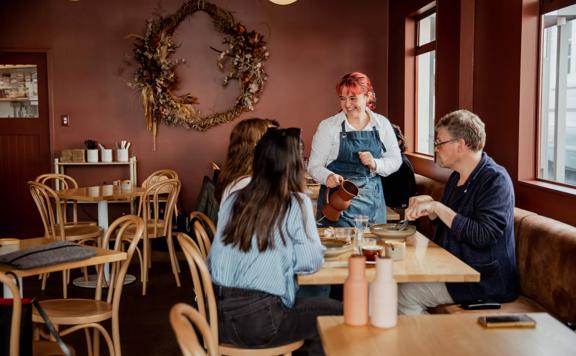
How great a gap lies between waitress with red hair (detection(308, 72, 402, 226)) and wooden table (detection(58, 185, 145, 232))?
2.16m

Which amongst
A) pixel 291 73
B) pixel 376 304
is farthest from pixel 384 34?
pixel 376 304

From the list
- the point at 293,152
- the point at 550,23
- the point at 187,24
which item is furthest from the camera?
the point at 187,24

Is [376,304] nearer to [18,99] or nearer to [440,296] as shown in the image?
[440,296]

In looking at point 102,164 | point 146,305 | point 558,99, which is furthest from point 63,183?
point 558,99

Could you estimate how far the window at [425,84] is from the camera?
6.36 m

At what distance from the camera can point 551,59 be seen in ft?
Result: 13.6

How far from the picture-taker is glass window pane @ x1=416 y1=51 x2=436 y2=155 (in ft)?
21.1

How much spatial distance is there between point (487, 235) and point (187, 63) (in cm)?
499

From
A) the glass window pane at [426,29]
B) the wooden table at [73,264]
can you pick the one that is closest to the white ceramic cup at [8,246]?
the wooden table at [73,264]

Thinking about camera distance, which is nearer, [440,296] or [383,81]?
[440,296]

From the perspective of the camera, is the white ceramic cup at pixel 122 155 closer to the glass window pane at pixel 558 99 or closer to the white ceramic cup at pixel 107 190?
the white ceramic cup at pixel 107 190

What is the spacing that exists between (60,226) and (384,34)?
405 centimetres

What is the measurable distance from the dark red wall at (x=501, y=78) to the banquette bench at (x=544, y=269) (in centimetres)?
44

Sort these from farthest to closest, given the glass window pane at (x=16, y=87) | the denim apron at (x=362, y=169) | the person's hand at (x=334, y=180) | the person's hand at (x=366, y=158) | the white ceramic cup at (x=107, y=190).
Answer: the glass window pane at (x=16, y=87) → the white ceramic cup at (x=107, y=190) → the denim apron at (x=362, y=169) → the person's hand at (x=366, y=158) → the person's hand at (x=334, y=180)
